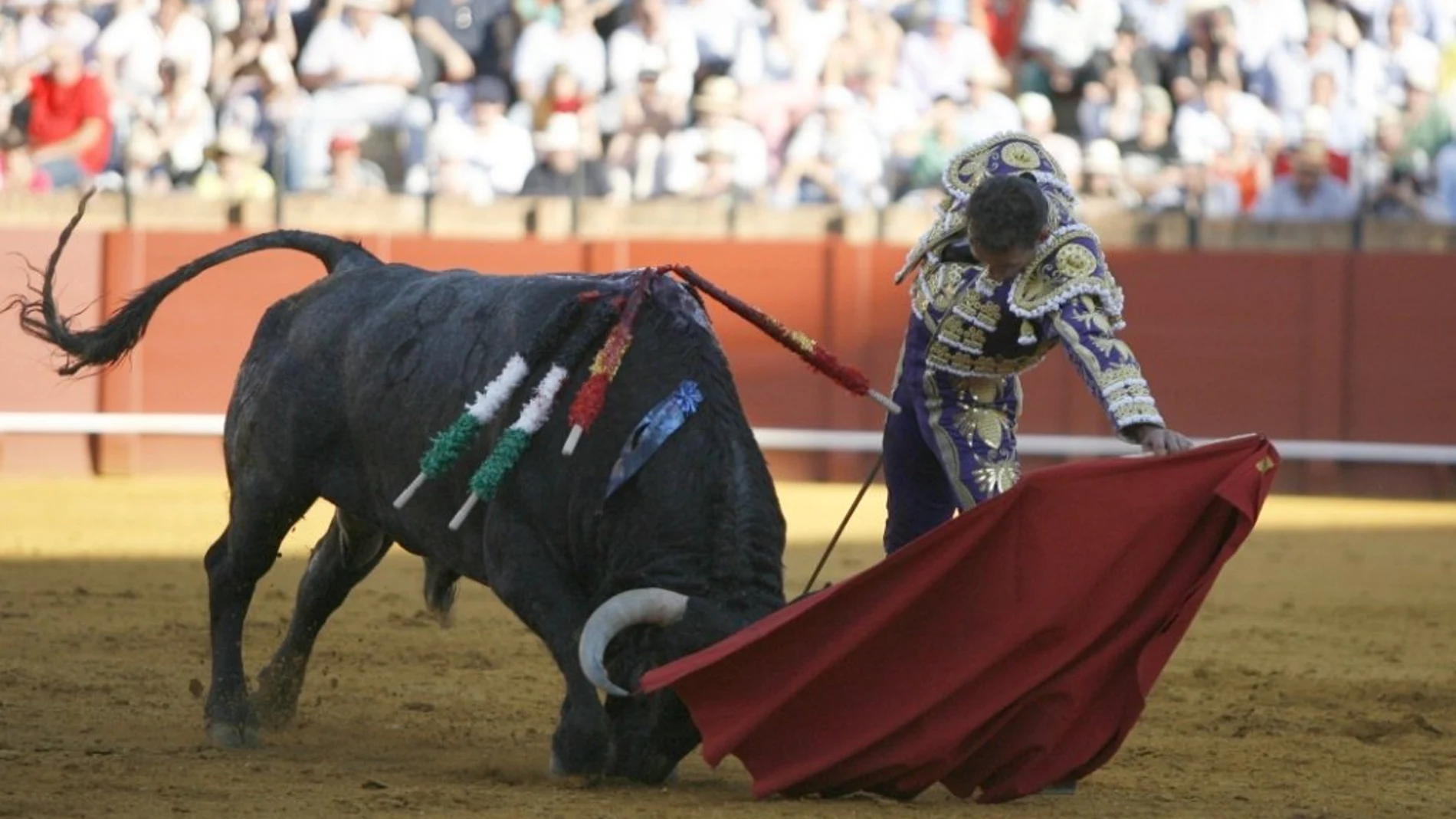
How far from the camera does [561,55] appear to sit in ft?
36.8

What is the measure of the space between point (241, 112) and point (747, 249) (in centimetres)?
243

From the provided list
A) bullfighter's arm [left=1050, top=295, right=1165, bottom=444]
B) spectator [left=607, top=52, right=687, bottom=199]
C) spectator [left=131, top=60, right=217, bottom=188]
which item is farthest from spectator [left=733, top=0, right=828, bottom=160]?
bullfighter's arm [left=1050, top=295, right=1165, bottom=444]

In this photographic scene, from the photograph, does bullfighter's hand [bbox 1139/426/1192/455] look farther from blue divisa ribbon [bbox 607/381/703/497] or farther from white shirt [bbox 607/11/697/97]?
white shirt [bbox 607/11/697/97]

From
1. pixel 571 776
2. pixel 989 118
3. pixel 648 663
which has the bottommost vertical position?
pixel 571 776

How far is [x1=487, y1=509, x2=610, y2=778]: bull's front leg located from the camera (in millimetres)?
4031

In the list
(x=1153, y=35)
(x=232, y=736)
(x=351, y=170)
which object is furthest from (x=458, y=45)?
(x=232, y=736)

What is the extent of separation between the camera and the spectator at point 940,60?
11.2m

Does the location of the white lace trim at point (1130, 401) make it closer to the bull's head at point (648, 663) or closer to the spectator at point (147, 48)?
the bull's head at point (648, 663)

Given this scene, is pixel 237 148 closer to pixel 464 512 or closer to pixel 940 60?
pixel 940 60

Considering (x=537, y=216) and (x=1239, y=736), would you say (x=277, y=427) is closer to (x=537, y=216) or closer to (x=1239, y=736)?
(x=1239, y=736)

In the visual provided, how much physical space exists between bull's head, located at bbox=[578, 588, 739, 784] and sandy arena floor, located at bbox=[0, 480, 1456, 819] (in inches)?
2.9

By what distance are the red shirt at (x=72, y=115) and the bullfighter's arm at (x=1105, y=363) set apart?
744 centimetres

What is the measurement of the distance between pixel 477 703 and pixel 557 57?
21.0 feet

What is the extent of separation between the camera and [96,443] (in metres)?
10.7
